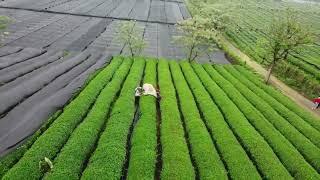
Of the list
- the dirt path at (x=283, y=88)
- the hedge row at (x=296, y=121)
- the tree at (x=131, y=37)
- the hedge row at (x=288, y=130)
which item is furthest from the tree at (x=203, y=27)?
the hedge row at (x=296, y=121)

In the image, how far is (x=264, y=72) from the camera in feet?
157

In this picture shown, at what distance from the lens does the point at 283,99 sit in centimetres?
3512

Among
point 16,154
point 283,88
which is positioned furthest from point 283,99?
point 16,154

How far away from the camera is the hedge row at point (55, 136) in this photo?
17.4 metres

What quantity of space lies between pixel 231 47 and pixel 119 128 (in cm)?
4121

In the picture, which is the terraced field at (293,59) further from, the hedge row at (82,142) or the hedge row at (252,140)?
the hedge row at (82,142)

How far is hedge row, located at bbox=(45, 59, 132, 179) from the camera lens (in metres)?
17.7

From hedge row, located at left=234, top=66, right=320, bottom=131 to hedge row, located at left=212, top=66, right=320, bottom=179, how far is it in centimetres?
325

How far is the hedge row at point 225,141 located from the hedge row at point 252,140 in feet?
2.07

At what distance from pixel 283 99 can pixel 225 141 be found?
49.3 feet

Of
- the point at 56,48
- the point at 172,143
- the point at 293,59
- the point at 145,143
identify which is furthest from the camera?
the point at 293,59

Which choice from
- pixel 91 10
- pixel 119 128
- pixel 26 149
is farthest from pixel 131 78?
pixel 91 10

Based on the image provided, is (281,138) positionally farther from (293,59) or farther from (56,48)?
(56,48)

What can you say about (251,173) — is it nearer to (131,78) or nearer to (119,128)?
(119,128)
